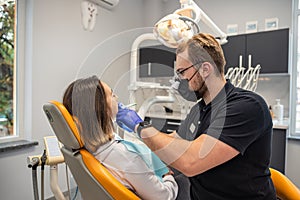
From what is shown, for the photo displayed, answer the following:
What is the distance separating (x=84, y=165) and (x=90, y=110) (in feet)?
0.73

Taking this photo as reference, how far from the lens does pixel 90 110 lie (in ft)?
3.40

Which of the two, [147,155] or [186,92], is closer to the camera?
[147,155]

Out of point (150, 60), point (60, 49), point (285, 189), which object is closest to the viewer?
point (285, 189)

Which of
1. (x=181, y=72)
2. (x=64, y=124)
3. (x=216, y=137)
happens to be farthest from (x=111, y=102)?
(x=216, y=137)

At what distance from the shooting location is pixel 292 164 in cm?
280

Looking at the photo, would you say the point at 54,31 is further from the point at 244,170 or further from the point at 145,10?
the point at 244,170

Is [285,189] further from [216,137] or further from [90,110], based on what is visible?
[90,110]

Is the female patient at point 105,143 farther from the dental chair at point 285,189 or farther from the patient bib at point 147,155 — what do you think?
the dental chair at point 285,189

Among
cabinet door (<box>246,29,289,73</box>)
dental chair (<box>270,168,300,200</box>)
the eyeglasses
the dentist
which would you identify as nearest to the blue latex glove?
the dentist

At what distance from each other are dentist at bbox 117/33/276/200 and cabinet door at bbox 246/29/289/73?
183cm

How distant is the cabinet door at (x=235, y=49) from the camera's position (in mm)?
2906

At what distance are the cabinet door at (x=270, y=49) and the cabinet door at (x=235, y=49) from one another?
0.20 feet

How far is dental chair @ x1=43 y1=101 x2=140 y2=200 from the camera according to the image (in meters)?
0.95

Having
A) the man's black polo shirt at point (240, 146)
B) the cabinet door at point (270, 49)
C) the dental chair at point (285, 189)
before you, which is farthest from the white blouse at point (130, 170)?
the cabinet door at point (270, 49)
